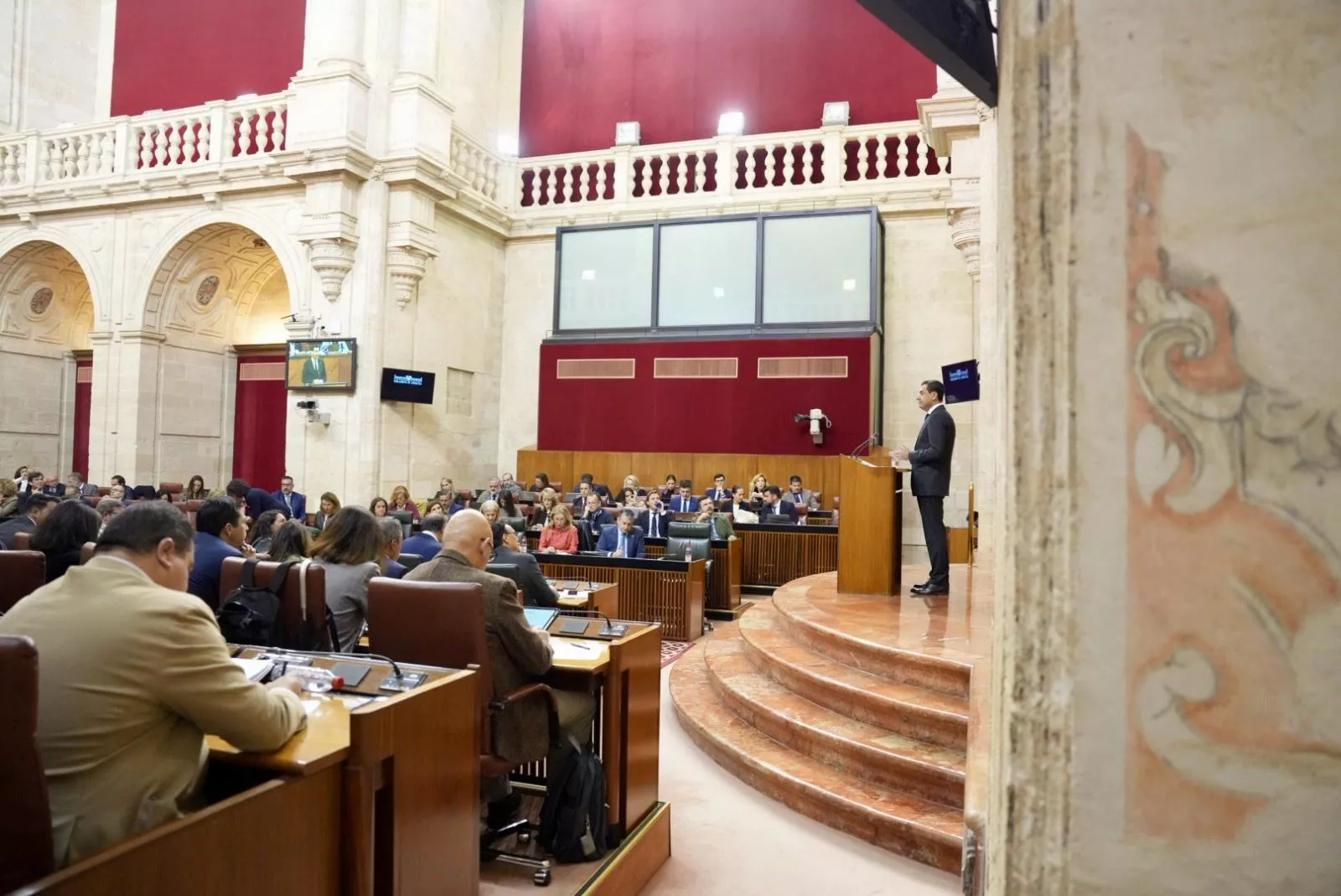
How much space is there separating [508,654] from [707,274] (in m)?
9.51

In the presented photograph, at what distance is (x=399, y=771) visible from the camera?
5.90 ft

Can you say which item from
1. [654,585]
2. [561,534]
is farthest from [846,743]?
[561,534]

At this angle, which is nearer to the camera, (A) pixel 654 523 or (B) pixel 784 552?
(B) pixel 784 552

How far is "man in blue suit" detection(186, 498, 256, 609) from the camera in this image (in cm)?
296

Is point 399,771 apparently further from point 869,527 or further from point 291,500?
point 291,500

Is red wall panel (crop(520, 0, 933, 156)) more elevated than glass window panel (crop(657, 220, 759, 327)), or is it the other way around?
red wall panel (crop(520, 0, 933, 156))

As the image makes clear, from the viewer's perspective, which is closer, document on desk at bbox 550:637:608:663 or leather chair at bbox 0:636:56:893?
leather chair at bbox 0:636:56:893

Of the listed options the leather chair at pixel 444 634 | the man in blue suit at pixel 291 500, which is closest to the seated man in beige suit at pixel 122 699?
the leather chair at pixel 444 634

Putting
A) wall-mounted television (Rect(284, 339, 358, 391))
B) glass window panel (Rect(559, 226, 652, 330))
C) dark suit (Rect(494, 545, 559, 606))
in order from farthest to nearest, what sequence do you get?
glass window panel (Rect(559, 226, 652, 330)) < wall-mounted television (Rect(284, 339, 358, 391)) < dark suit (Rect(494, 545, 559, 606))

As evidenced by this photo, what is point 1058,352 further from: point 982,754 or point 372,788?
point 982,754

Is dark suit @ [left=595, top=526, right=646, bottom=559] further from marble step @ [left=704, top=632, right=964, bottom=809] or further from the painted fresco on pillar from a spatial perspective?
the painted fresco on pillar

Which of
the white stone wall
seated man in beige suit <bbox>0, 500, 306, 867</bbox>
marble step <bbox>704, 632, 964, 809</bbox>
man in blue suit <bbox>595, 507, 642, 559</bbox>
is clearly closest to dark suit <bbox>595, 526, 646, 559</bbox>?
man in blue suit <bbox>595, 507, 642, 559</bbox>

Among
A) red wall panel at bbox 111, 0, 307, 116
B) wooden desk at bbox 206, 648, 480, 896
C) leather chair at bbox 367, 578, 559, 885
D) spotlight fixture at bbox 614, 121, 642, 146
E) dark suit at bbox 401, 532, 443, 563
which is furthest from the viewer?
spotlight fixture at bbox 614, 121, 642, 146

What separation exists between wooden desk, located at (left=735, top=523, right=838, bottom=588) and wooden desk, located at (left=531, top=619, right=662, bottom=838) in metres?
5.07
